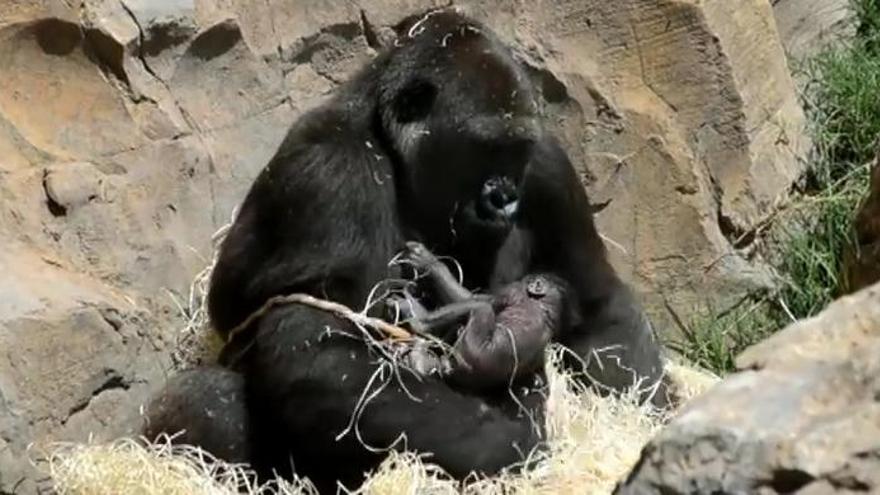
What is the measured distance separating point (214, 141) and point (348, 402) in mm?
954

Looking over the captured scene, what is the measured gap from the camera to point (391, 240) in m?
3.64

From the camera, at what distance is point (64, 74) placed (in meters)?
3.90

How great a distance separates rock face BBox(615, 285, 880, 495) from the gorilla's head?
5.80ft

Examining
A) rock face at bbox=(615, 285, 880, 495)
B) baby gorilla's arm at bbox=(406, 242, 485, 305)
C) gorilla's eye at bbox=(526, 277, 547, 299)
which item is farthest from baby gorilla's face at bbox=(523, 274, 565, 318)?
rock face at bbox=(615, 285, 880, 495)

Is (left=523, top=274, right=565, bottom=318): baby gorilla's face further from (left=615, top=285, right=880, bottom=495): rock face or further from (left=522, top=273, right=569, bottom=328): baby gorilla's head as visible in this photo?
(left=615, top=285, right=880, bottom=495): rock face

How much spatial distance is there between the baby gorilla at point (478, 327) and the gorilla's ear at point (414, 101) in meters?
0.27

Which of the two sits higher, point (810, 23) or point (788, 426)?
point (788, 426)

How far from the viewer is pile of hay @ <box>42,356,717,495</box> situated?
136 inches

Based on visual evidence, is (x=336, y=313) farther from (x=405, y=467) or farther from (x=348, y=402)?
(x=405, y=467)

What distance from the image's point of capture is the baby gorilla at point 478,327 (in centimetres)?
→ 357

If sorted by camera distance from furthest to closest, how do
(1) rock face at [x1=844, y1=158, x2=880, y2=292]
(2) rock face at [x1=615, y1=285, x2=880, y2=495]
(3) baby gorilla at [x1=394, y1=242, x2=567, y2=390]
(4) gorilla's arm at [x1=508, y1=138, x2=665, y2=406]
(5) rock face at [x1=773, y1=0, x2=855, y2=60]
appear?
1. (5) rock face at [x1=773, y1=0, x2=855, y2=60]
2. (4) gorilla's arm at [x1=508, y1=138, x2=665, y2=406]
3. (3) baby gorilla at [x1=394, y1=242, x2=567, y2=390]
4. (1) rock face at [x1=844, y1=158, x2=880, y2=292]
5. (2) rock face at [x1=615, y1=285, x2=880, y2=495]

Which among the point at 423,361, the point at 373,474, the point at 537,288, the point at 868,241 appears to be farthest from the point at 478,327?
the point at 868,241

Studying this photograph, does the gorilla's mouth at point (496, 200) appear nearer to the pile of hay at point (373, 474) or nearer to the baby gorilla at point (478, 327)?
the baby gorilla at point (478, 327)

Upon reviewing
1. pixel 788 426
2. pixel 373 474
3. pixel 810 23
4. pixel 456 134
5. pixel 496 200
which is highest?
pixel 788 426
